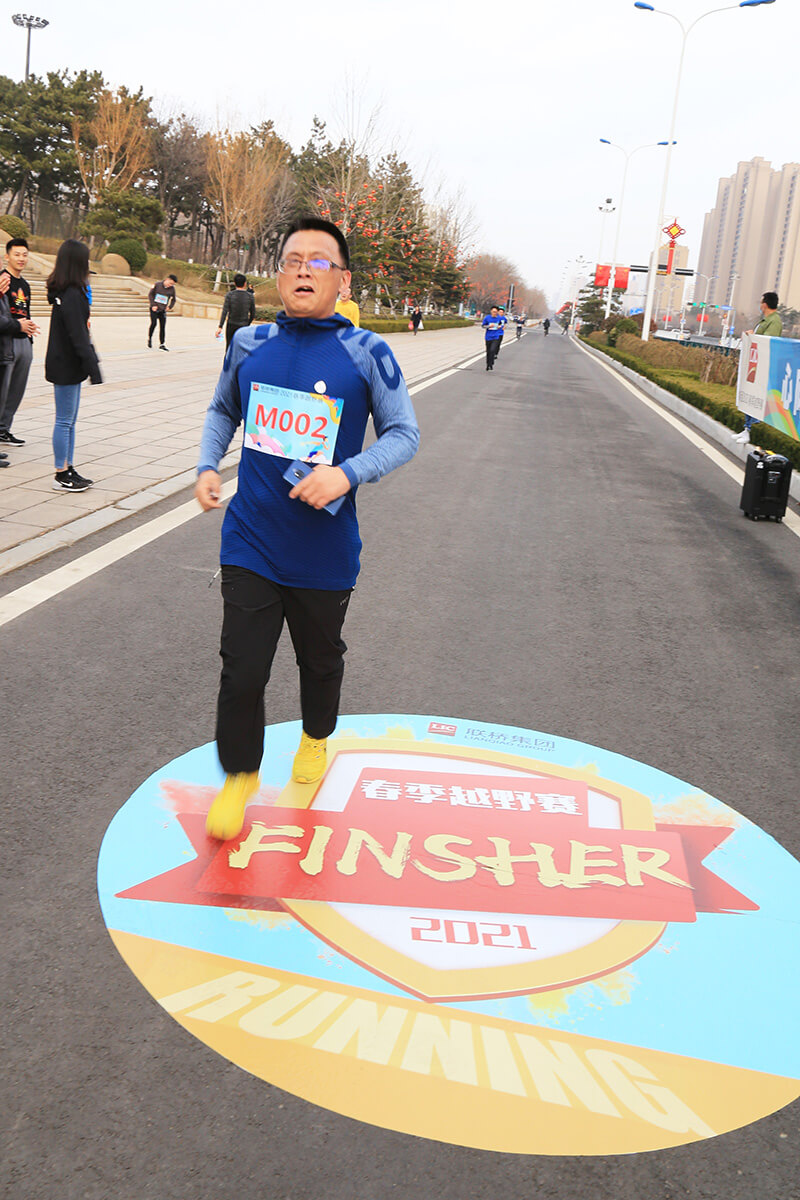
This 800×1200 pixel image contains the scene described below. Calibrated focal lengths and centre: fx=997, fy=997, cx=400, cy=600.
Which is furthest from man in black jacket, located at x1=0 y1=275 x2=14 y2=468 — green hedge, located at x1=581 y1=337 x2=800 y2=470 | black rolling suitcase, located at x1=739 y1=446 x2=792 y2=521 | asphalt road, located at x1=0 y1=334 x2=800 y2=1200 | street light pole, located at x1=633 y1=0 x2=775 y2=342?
street light pole, located at x1=633 y1=0 x2=775 y2=342

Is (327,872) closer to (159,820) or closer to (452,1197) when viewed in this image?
(159,820)

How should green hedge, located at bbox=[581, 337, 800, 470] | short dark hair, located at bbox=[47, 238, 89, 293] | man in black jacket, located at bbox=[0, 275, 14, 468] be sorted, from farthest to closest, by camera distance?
green hedge, located at bbox=[581, 337, 800, 470] → man in black jacket, located at bbox=[0, 275, 14, 468] → short dark hair, located at bbox=[47, 238, 89, 293]

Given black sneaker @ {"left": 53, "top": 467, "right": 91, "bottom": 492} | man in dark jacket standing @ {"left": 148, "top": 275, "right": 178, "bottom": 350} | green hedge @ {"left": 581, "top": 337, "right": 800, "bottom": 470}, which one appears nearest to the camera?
black sneaker @ {"left": 53, "top": 467, "right": 91, "bottom": 492}

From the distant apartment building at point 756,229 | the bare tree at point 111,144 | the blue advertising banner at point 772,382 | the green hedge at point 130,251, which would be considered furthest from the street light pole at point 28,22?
the distant apartment building at point 756,229

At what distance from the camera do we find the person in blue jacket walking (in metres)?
2.83

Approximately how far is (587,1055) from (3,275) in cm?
782

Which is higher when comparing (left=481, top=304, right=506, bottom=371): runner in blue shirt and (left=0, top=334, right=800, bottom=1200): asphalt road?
(left=481, top=304, right=506, bottom=371): runner in blue shirt

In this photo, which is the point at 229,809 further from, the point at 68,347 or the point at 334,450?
the point at 68,347

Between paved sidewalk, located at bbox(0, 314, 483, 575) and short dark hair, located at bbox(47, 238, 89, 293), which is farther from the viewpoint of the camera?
short dark hair, located at bbox(47, 238, 89, 293)

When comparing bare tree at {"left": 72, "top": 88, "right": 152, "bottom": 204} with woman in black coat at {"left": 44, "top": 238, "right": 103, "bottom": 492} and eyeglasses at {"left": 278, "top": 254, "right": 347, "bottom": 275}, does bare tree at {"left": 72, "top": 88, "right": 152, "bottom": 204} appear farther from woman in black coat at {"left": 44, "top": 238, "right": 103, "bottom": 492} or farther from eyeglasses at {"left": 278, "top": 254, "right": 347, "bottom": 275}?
eyeglasses at {"left": 278, "top": 254, "right": 347, "bottom": 275}

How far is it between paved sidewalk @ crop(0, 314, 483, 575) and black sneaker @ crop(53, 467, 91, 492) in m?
0.06

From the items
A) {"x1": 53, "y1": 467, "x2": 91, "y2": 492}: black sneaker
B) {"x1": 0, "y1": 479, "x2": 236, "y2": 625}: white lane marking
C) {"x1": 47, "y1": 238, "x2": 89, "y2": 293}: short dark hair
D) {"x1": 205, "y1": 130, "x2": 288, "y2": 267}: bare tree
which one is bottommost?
{"x1": 0, "y1": 479, "x2": 236, "y2": 625}: white lane marking

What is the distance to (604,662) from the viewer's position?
4.96 metres

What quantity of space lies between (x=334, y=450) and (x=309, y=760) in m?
1.10
